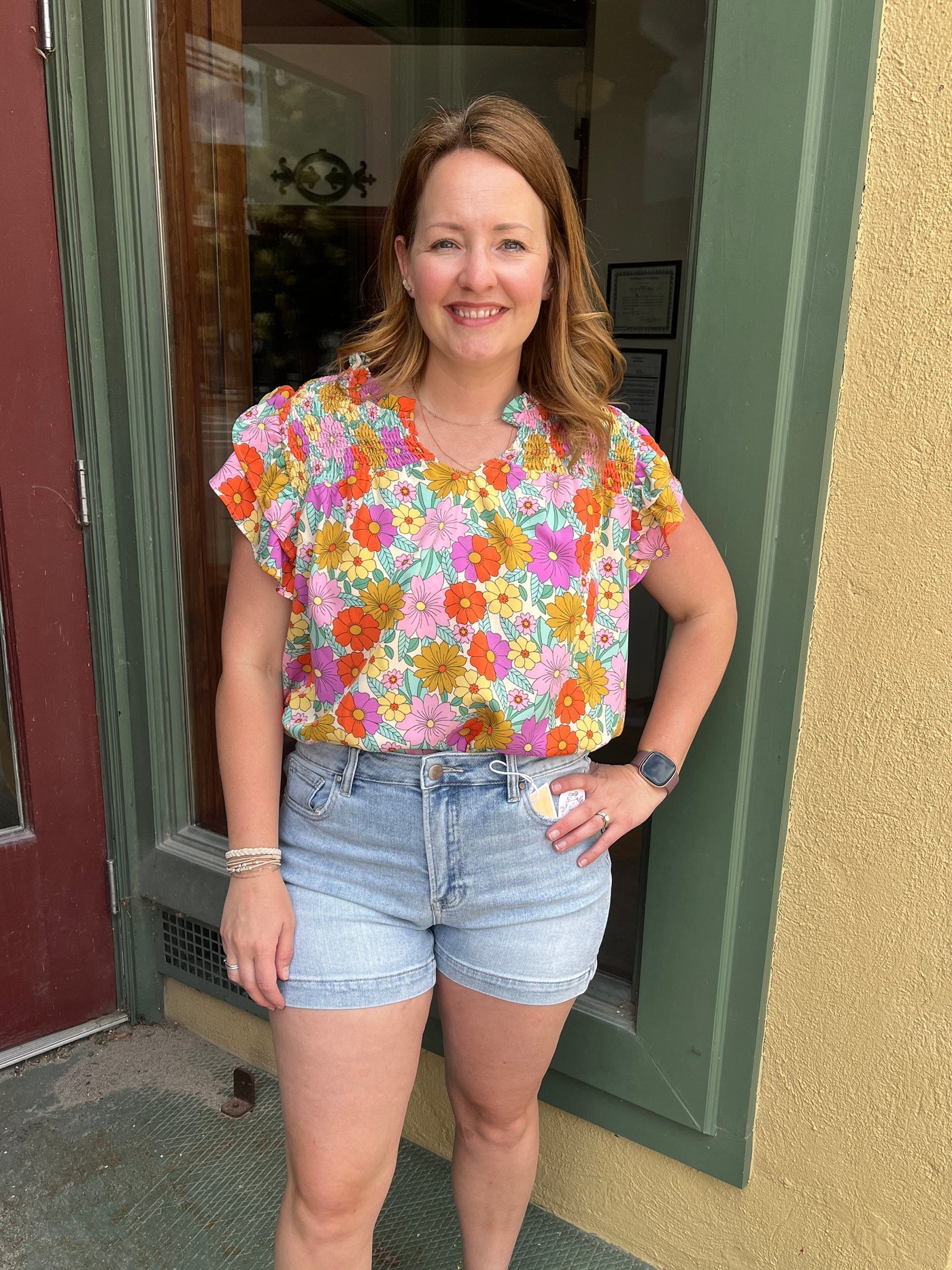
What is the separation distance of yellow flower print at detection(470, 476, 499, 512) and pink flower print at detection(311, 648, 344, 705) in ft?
0.89

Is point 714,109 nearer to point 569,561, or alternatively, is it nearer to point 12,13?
point 569,561

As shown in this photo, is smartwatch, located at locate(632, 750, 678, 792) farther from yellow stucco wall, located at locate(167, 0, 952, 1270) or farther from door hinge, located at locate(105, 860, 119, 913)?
door hinge, located at locate(105, 860, 119, 913)

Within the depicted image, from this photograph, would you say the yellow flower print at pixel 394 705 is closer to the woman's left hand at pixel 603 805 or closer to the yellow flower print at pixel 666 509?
the woman's left hand at pixel 603 805

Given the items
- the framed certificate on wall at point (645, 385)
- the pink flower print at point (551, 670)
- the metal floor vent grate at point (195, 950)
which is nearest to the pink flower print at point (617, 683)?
the pink flower print at point (551, 670)

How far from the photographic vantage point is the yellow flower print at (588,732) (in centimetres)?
136

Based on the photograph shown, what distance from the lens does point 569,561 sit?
1312mm

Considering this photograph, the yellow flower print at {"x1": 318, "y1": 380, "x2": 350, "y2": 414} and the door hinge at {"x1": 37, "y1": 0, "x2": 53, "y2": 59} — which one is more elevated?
the door hinge at {"x1": 37, "y1": 0, "x2": 53, "y2": 59}

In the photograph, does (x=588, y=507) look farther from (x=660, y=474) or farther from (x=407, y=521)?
(x=407, y=521)

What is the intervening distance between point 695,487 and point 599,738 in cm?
42

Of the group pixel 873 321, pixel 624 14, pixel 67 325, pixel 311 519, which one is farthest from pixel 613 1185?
pixel 624 14

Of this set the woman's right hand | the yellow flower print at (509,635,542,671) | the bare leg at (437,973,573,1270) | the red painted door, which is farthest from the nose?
the red painted door

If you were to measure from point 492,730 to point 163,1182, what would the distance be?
1.37m

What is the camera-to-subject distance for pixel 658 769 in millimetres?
1464

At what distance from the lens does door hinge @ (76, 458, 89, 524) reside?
217 centimetres
